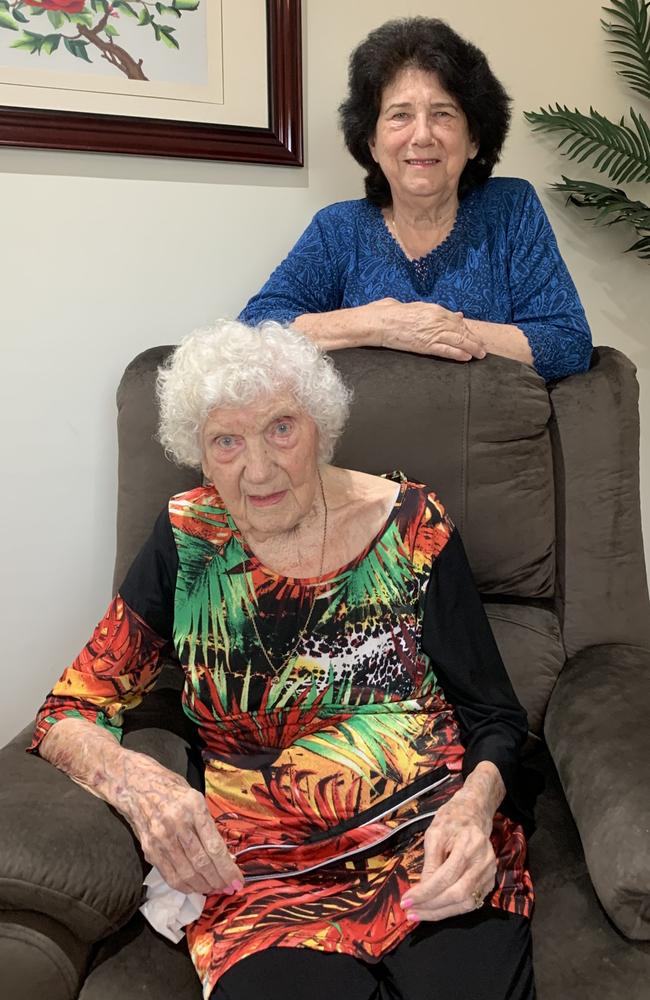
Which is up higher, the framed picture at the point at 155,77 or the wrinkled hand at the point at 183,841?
the framed picture at the point at 155,77

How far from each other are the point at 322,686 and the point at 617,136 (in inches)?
59.5

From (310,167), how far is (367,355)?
0.60m

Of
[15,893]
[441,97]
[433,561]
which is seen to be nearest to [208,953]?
[15,893]

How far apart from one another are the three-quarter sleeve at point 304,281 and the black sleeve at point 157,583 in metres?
0.58

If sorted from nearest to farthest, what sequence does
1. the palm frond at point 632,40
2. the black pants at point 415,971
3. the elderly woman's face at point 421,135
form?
the black pants at point 415,971, the elderly woman's face at point 421,135, the palm frond at point 632,40

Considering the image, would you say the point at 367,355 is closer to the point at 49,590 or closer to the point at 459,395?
the point at 459,395

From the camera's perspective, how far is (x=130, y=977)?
1167 millimetres

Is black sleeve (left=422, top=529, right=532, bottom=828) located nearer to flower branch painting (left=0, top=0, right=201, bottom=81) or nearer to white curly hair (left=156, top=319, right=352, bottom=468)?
white curly hair (left=156, top=319, right=352, bottom=468)

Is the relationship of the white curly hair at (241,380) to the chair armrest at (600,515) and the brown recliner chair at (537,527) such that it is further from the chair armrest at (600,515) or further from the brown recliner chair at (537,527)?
the chair armrest at (600,515)

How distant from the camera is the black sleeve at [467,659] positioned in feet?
4.54

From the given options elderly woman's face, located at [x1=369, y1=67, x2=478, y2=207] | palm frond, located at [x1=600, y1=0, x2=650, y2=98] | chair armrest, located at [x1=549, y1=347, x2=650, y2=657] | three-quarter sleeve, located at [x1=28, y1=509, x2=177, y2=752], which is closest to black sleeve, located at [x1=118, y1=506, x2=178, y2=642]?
three-quarter sleeve, located at [x1=28, y1=509, x2=177, y2=752]

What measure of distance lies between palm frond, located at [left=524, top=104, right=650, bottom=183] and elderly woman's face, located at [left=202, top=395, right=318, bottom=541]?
1202mm

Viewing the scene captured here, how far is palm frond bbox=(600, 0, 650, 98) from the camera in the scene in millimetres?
2104

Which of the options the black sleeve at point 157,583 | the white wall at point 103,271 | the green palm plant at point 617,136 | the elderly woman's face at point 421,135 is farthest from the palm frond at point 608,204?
the black sleeve at point 157,583
